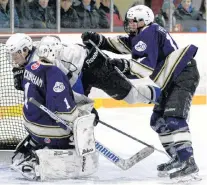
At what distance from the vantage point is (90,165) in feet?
12.7

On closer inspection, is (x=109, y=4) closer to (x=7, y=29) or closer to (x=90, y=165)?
(x=7, y=29)

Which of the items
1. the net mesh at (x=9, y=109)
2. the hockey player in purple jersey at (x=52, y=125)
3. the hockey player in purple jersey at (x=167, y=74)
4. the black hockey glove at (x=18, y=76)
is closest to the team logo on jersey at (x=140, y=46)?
the hockey player in purple jersey at (x=167, y=74)

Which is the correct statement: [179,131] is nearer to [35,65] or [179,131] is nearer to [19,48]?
[35,65]

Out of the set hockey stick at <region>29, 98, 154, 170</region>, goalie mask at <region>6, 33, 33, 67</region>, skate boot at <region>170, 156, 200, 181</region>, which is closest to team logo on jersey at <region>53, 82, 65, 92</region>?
hockey stick at <region>29, 98, 154, 170</region>

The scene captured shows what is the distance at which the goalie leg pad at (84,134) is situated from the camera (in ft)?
12.2

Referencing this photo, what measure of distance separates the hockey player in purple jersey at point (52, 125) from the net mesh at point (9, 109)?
0.53m

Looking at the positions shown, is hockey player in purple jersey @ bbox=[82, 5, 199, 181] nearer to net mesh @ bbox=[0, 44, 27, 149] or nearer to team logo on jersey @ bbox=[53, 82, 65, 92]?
team logo on jersey @ bbox=[53, 82, 65, 92]

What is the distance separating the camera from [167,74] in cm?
398

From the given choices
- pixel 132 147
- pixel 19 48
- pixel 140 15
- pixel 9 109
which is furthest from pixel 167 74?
Result: pixel 9 109

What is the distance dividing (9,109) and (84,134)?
3.28 ft

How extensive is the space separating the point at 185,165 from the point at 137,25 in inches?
30.9

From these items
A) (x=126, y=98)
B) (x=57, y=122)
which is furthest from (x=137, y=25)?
(x=57, y=122)

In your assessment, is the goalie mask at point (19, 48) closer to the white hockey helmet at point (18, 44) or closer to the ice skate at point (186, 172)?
the white hockey helmet at point (18, 44)

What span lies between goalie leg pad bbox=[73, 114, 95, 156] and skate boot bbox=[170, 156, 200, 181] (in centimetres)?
44
